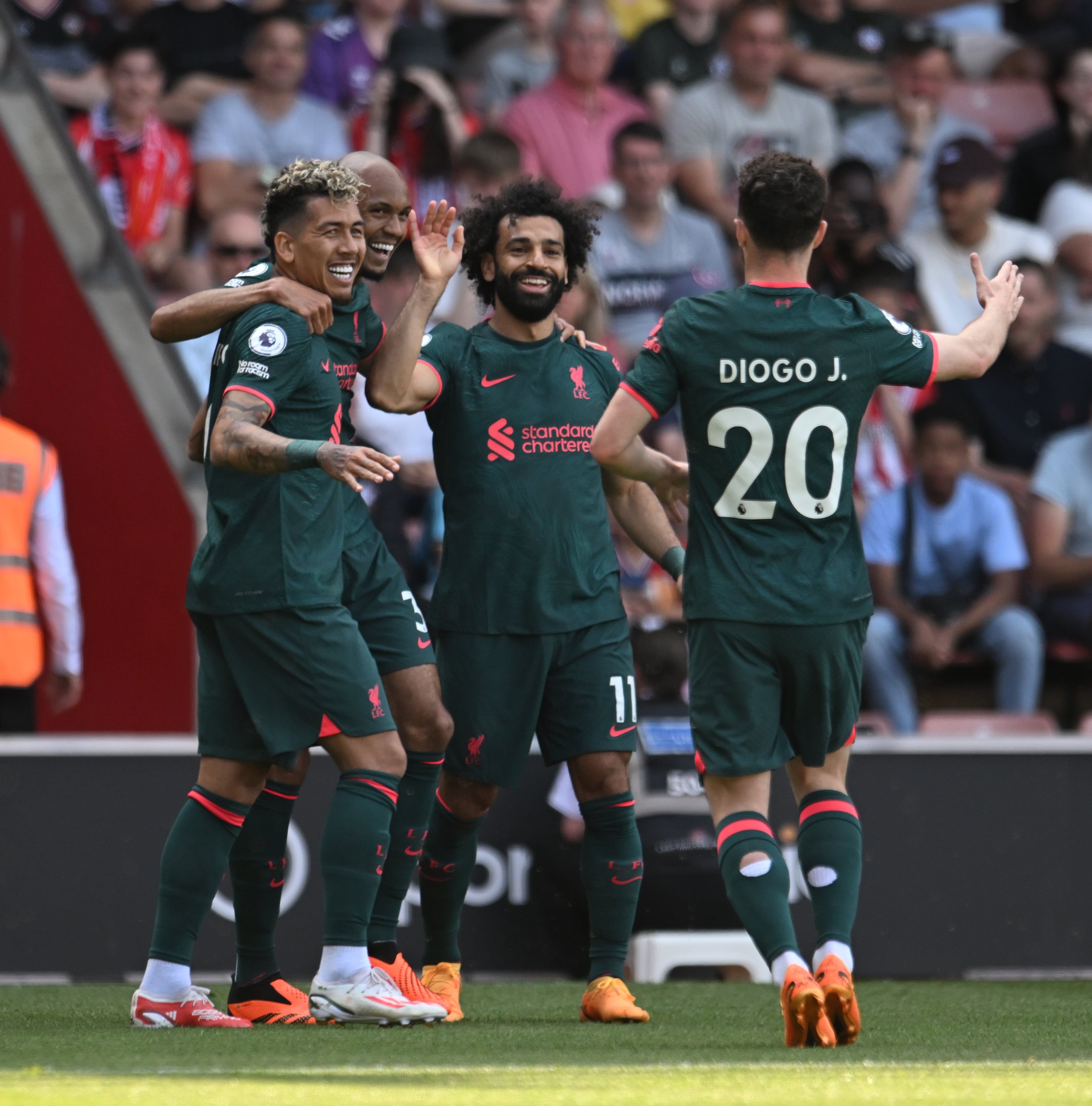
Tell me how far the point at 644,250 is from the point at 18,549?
13.8 feet

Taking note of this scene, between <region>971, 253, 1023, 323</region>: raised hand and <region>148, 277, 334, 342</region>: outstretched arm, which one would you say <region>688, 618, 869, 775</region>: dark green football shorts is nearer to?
<region>971, 253, 1023, 323</region>: raised hand

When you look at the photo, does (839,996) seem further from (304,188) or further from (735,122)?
(735,122)

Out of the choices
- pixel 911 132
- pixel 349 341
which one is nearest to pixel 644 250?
pixel 911 132

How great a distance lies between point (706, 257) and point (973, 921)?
4.43m

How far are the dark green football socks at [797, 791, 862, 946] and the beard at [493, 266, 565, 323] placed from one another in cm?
168

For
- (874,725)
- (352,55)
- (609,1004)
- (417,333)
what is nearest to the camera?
(417,333)

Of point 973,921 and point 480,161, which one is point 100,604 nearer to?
point 480,161

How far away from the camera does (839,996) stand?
14.4ft

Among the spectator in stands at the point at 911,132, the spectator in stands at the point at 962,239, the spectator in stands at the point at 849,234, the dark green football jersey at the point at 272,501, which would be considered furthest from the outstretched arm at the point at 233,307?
the spectator in stands at the point at 911,132

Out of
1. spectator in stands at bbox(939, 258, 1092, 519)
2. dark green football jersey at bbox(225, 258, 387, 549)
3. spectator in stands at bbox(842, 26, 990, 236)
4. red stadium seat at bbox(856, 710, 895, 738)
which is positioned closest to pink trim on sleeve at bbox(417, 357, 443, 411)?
dark green football jersey at bbox(225, 258, 387, 549)

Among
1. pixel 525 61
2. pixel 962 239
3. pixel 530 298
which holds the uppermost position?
pixel 525 61

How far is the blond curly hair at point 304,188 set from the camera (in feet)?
16.6

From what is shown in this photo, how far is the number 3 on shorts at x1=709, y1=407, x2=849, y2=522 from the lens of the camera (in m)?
4.67

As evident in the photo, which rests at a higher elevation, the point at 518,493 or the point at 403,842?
the point at 518,493
